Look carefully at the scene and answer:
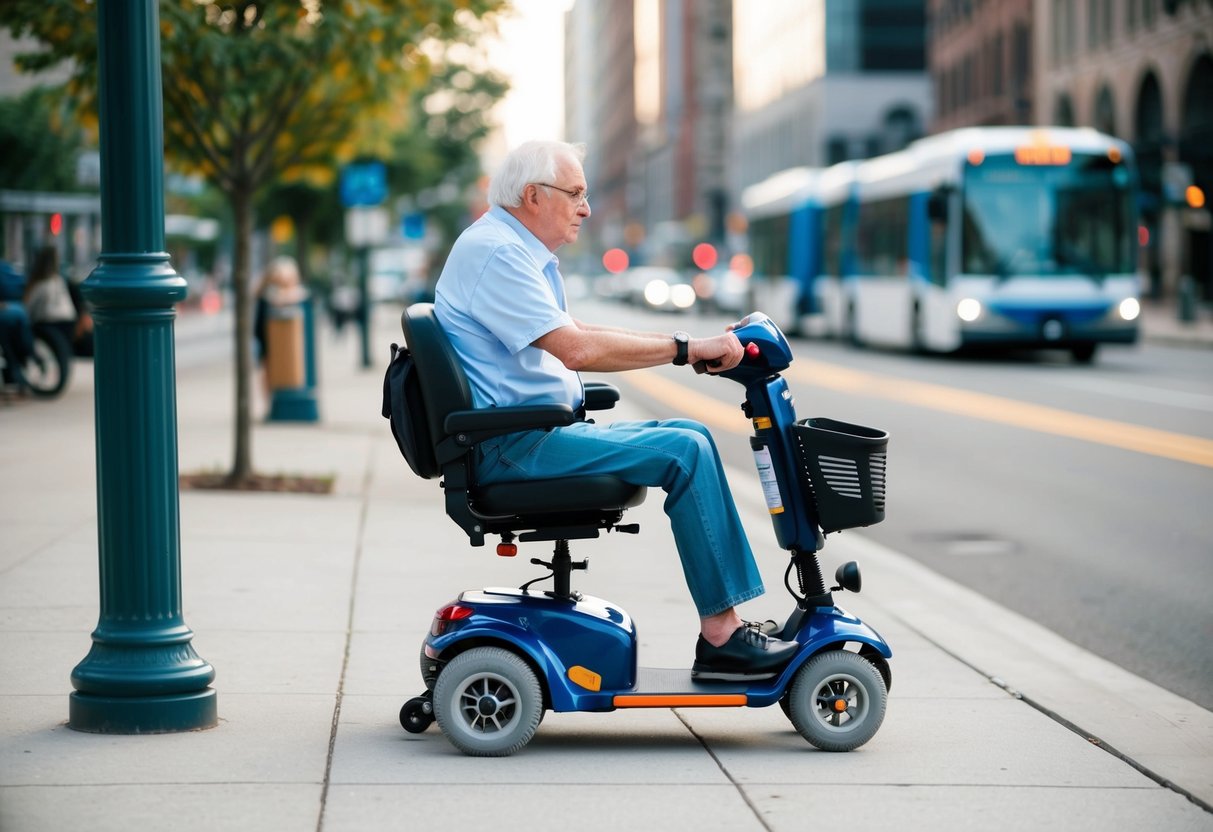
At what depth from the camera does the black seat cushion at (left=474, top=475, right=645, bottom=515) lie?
5.04m

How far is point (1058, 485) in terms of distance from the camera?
12.8m

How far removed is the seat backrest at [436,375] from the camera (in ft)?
16.7

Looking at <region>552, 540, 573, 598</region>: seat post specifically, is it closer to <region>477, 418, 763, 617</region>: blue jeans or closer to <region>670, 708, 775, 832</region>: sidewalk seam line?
<region>477, 418, 763, 617</region>: blue jeans

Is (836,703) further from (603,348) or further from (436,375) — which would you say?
(436,375)

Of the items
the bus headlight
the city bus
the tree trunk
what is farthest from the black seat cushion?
the bus headlight

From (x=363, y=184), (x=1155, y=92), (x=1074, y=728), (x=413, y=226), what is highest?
(x=1155, y=92)

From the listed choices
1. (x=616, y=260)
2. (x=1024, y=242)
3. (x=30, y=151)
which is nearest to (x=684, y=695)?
(x=1024, y=242)

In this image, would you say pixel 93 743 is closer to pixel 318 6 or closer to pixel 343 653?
pixel 343 653

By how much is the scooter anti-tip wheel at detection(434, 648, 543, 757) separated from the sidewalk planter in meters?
12.4

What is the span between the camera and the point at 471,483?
5141 millimetres

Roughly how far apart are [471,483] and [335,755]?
825 mm

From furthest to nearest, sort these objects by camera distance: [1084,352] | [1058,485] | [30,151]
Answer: [30,151]
[1084,352]
[1058,485]

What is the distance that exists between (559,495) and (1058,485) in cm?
837

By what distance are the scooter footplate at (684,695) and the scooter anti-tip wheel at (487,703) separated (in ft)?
0.86
